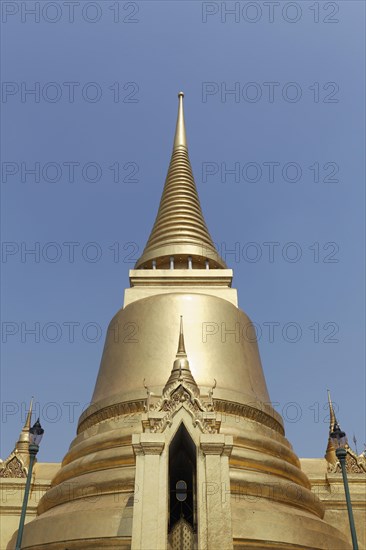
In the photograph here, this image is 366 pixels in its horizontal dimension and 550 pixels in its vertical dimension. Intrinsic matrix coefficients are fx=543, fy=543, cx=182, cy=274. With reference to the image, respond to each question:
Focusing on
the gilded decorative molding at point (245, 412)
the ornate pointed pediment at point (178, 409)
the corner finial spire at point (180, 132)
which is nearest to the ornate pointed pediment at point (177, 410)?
the ornate pointed pediment at point (178, 409)

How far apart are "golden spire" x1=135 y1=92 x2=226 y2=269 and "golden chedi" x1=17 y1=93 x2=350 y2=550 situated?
76 millimetres

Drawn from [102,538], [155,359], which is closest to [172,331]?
[155,359]

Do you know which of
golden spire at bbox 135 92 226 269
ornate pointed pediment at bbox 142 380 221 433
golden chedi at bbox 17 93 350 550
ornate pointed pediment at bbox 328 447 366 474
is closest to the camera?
golden chedi at bbox 17 93 350 550

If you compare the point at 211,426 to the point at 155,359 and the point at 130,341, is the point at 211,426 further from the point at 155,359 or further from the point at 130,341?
the point at 130,341

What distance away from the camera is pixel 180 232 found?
22594mm

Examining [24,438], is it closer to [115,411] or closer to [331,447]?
[115,411]

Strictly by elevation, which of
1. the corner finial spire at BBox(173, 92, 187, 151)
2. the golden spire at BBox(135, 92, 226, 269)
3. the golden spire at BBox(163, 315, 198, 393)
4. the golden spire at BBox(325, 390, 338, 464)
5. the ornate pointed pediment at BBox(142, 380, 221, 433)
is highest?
the corner finial spire at BBox(173, 92, 187, 151)

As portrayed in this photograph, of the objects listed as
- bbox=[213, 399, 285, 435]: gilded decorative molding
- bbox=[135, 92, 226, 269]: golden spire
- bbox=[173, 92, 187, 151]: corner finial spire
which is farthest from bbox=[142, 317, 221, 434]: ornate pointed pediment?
bbox=[173, 92, 187, 151]: corner finial spire

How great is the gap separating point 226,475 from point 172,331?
278 inches

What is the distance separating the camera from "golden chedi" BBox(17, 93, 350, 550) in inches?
412

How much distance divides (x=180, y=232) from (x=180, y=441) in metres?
12.3

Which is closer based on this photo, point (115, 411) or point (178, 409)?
point (178, 409)

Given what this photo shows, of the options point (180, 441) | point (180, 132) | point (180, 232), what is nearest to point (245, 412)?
point (180, 441)

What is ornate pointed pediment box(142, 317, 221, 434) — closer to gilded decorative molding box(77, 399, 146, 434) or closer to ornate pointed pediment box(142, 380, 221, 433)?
ornate pointed pediment box(142, 380, 221, 433)
